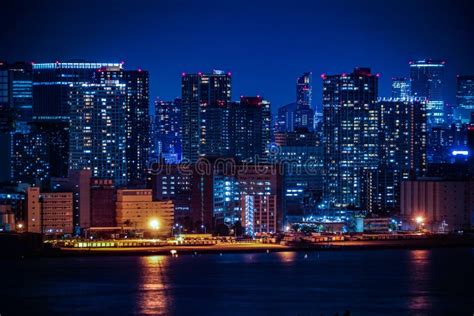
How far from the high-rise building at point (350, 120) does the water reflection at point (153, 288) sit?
25.2 meters

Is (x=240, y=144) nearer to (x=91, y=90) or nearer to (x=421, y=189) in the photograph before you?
(x=91, y=90)

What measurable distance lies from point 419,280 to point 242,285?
4.62 meters

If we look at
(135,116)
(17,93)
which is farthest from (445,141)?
(17,93)

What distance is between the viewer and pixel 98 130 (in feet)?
203

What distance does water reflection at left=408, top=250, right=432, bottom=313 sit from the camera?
3244 centimetres

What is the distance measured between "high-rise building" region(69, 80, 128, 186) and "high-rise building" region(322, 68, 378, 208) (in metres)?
10.3

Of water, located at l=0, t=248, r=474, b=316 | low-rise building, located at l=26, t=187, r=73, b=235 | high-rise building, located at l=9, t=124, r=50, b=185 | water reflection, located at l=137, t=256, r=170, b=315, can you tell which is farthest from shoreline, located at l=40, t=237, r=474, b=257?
high-rise building, located at l=9, t=124, r=50, b=185

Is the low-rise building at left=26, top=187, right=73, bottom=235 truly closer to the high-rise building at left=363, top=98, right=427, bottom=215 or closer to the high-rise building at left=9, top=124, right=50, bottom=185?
the high-rise building at left=9, top=124, right=50, bottom=185

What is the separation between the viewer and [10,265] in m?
41.4

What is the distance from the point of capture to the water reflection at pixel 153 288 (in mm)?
31656

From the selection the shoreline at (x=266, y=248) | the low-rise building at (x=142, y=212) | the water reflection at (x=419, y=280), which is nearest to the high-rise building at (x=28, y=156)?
the low-rise building at (x=142, y=212)

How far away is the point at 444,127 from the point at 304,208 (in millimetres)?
18523

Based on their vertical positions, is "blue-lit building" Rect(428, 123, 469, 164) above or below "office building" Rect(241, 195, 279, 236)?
above

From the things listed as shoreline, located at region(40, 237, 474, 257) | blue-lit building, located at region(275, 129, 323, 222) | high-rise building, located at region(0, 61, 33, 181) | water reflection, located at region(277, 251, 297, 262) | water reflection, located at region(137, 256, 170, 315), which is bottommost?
water reflection, located at region(137, 256, 170, 315)
